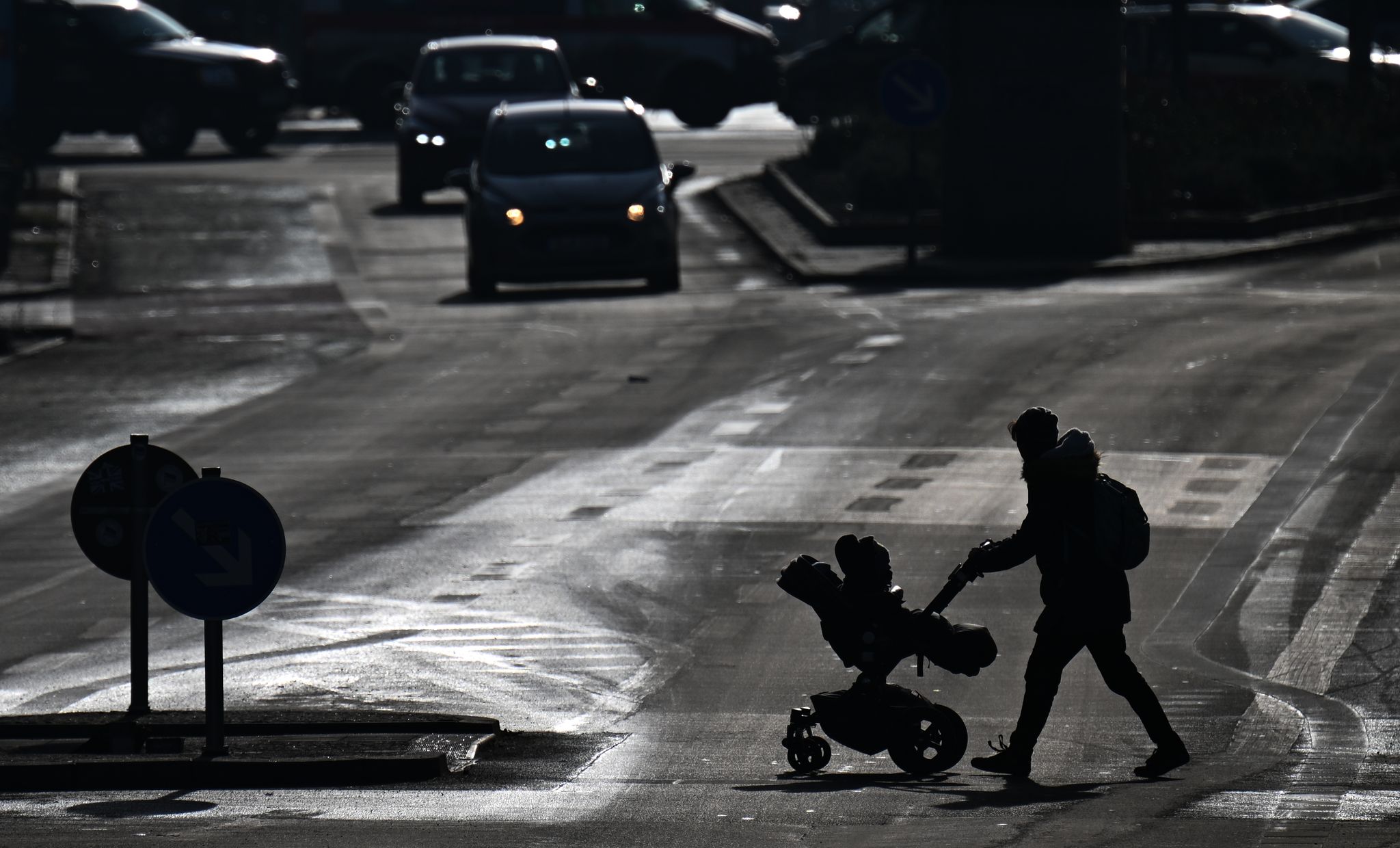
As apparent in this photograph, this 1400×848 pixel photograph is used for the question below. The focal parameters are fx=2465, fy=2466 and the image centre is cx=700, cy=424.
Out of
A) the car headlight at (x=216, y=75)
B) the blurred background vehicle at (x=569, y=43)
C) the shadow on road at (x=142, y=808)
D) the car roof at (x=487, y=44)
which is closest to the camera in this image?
the shadow on road at (x=142, y=808)

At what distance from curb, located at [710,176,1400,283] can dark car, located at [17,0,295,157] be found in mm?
10530

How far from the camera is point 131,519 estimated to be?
982 cm

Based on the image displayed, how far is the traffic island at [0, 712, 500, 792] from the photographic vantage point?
29.8 ft

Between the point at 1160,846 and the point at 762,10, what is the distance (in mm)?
62203

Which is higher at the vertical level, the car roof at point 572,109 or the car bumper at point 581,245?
the car roof at point 572,109

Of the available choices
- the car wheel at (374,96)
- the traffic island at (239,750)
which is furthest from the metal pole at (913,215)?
the car wheel at (374,96)

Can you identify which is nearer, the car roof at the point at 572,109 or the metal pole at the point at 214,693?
the metal pole at the point at 214,693

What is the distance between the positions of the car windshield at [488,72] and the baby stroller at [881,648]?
74.0 ft

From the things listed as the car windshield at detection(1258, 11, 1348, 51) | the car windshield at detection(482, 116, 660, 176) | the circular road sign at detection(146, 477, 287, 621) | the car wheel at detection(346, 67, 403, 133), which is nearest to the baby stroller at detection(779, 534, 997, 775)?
the circular road sign at detection(146, 477, 287, 621)

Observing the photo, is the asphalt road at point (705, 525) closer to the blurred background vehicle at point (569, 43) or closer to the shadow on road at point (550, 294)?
the shadow on road at point (550, 294)

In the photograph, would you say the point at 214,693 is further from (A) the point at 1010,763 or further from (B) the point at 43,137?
(B) the point at 43,137

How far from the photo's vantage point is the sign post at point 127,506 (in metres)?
9.77

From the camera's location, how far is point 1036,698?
878 centimetres

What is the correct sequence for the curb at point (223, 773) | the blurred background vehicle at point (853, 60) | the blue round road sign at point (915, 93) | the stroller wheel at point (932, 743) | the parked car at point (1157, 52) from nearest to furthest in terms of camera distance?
the stroller wheel at point (932, 743)
the curb at point (223, 773)
the blue round road sign at point (915, 93)
the parked car at point (1157, 52)
the blurred background vehicle at point (853, 60)
